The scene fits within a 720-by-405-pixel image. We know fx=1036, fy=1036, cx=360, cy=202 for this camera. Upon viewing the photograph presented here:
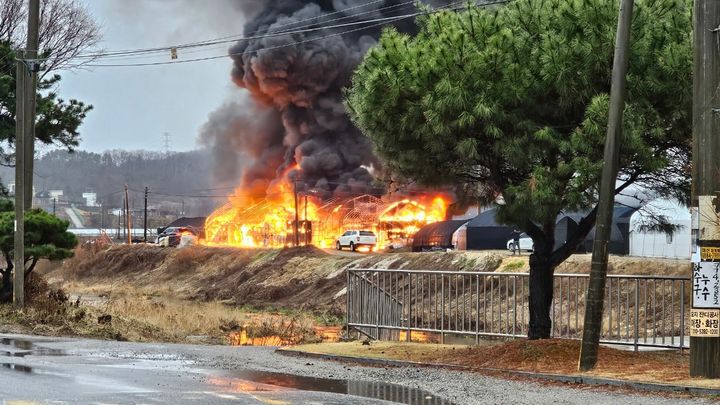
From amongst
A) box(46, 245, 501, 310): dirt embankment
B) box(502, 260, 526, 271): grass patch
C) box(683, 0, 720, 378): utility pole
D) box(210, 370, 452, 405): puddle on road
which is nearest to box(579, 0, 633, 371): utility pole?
box(683, 0, 720, 378): utility pole

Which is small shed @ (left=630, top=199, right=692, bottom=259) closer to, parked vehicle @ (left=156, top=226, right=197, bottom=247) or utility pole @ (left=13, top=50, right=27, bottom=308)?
utility pole @ (left=13, top=50, right=27, bottom=308)

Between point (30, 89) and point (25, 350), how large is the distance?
46.4ft

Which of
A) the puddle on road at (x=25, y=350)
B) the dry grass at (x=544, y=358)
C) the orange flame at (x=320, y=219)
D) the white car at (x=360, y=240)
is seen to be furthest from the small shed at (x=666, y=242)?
the orange flame at (x=320, y=219)

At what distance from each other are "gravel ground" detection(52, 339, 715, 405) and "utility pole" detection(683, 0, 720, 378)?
1.38 metres

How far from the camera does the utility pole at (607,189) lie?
1408 cm

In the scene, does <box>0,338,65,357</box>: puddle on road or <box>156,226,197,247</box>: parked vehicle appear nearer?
<box>0,338,65,357</box>: puddle on road

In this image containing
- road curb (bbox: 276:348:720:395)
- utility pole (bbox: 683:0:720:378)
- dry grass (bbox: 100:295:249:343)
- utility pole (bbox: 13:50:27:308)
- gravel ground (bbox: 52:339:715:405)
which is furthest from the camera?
dry grass (bbox: 100:295:249:343)

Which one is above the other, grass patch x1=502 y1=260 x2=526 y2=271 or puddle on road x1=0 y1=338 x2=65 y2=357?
grass patch x1=502 y1=260 x2=526 y2=271

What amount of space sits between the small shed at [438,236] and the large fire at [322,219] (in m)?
4.32

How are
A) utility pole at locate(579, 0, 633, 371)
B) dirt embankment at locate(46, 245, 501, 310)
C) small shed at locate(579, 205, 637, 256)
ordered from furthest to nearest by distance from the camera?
dirt embankment at locate(46, 245, 501, 310)
small shed at locate(579, 205, 637, 256)
utility pole at locate(579, 0, 633, 371)

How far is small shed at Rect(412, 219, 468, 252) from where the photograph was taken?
6234 cm

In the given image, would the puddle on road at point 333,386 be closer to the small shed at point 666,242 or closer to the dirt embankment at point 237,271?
the small shed at point 666,242

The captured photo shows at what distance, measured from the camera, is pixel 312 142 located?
80.7 meters

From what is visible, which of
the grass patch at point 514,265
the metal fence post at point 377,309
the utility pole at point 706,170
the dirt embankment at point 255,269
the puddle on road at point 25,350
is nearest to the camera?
the utility pole at point 706,170
